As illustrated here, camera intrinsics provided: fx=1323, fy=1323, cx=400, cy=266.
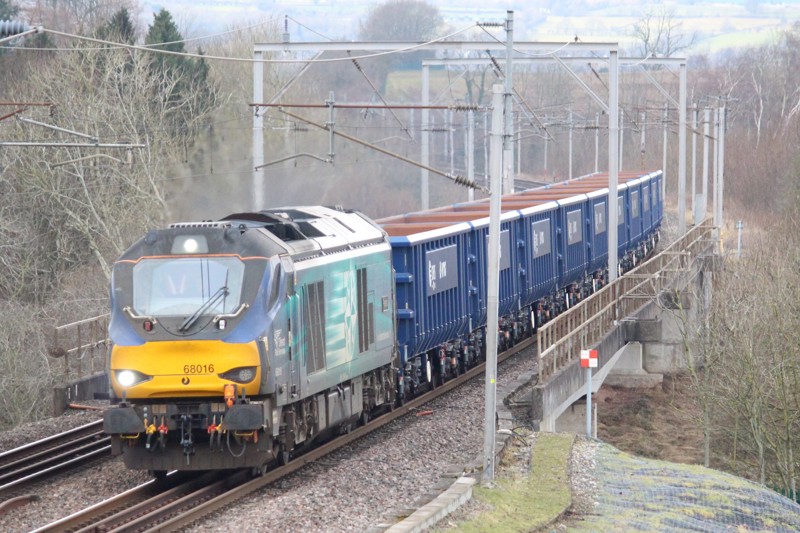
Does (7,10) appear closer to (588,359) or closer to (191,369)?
(588,359)

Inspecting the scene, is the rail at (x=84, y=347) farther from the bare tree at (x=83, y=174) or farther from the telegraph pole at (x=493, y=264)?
the telegraph pole at (x=493, y=264)

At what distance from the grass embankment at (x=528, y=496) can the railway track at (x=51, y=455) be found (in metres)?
5.06

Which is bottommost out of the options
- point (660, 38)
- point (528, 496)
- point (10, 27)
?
point (528, 496)

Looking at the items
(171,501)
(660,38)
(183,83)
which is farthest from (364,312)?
(660,38)

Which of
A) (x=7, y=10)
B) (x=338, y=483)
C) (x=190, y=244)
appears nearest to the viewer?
(x=190, y=244)

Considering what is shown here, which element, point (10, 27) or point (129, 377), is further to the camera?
point (129, 377)

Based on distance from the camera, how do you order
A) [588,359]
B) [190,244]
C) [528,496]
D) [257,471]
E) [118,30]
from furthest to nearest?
[118,30], [588,359], [528,496], [257,471], [190,244]

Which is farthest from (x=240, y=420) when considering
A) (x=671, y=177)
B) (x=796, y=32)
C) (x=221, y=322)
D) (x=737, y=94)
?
(x=796, y=32)

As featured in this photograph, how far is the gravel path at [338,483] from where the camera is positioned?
1338 centimetres

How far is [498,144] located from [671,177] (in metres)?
68.6

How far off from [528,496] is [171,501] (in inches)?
174

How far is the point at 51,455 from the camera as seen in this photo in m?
17.5

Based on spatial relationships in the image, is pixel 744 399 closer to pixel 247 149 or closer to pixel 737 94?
pixel 247 149

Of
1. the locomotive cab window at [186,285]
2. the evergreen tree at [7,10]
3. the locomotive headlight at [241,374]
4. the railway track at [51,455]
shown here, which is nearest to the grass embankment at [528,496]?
the locomotive headlight at [241,374]
